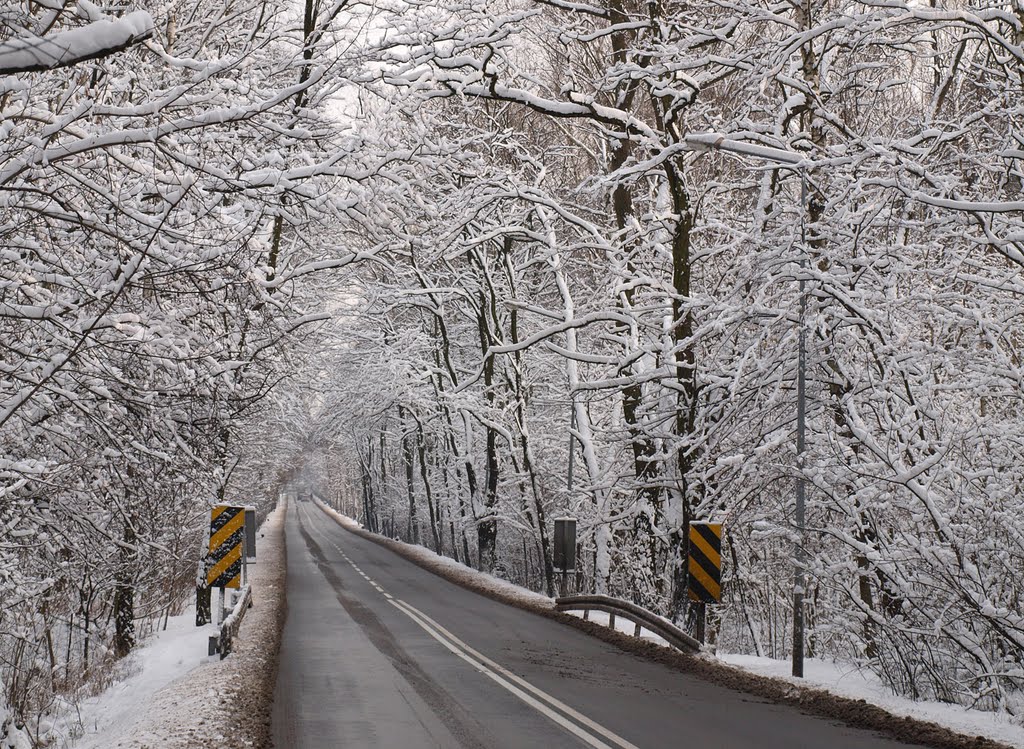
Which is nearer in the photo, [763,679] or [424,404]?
[763,679]

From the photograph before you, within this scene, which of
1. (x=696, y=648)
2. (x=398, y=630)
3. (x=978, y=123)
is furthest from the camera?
(x=398, y=630)

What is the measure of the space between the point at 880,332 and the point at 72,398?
8.12 metres

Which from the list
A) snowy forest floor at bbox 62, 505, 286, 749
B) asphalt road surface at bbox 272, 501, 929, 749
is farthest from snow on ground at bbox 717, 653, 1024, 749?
snowy forest floor at bbox 62, 505, 286, 749

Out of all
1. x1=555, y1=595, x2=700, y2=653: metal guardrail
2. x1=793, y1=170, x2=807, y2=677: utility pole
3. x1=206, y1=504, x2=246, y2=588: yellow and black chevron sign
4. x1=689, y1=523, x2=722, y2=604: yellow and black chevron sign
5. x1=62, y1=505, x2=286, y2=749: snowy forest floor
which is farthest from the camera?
x1=206, y1=504, x2=246, y2=588: yellow and black chevron sign

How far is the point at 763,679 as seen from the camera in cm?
1163

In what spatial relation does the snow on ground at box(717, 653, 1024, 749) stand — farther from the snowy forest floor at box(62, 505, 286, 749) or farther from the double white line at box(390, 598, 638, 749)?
the snowy forest floor at box(62, 505, 286, 749)

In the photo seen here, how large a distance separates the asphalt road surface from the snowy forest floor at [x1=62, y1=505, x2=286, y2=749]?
29cm

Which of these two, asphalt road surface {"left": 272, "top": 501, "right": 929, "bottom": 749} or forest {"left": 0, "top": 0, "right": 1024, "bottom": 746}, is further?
asphalt road surface {"left": 272, "top": 501, "right": 929, "bottom": 749}

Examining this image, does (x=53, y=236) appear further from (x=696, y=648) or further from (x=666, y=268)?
(x=666, y=268)

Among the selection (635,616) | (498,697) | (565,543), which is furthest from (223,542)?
(565,543)

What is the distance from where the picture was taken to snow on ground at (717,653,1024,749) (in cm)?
829

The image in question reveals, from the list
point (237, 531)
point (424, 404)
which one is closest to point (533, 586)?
point (424, 404)

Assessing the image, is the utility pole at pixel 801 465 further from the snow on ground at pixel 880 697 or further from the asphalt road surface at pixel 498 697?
the asphalt road surface at pixel 498 697

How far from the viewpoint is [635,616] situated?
1586 cm
